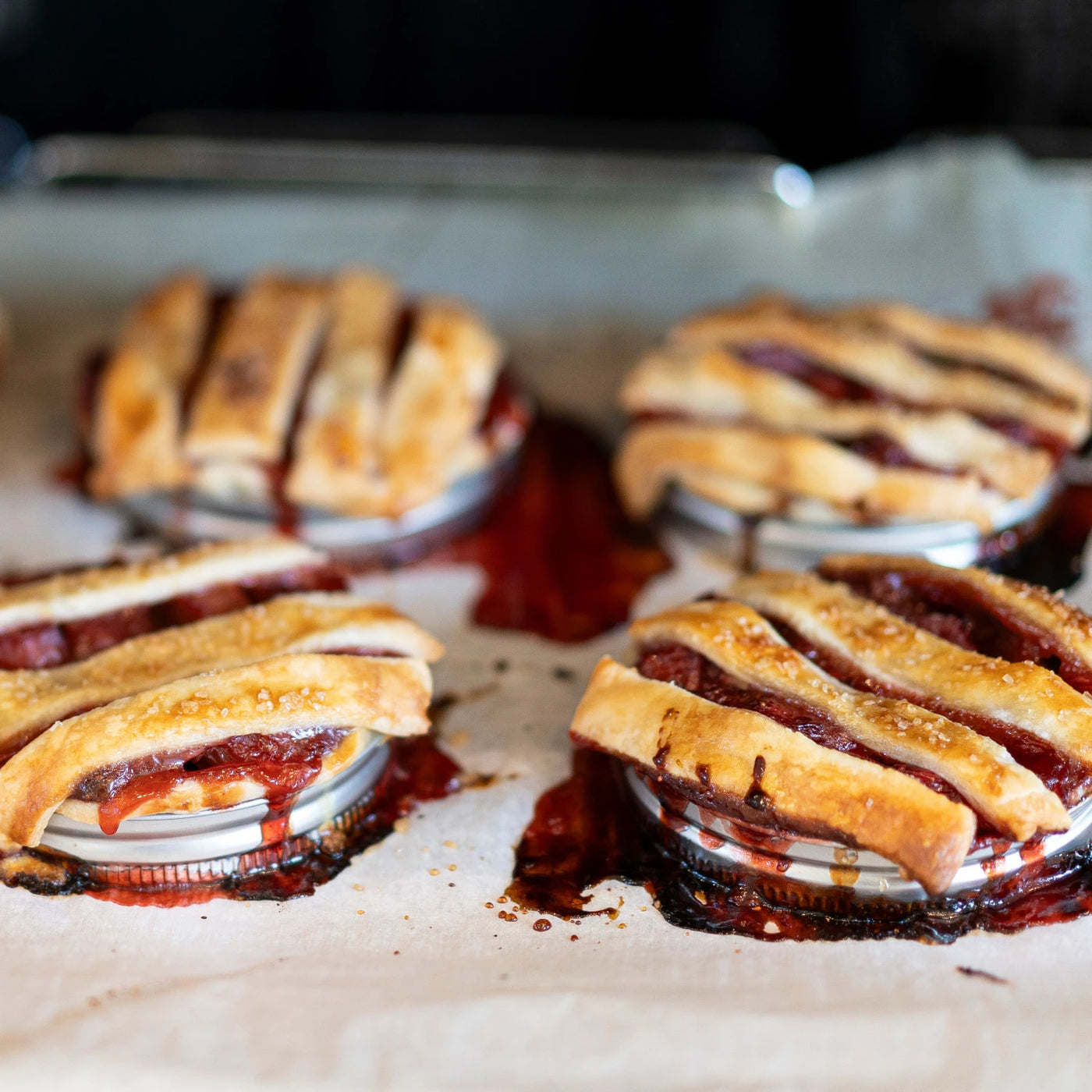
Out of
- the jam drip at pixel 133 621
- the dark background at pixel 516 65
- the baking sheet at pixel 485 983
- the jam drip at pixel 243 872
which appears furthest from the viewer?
the dark background at pixel 516 65

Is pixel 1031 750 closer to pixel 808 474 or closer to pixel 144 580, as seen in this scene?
pixel 808 474

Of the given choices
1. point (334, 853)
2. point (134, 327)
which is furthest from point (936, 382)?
point (134, 327)

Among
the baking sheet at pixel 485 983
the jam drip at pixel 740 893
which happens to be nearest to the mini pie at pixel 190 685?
the baking sheet at pixel 485 983

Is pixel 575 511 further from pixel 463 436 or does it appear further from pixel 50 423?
pixel 50 423

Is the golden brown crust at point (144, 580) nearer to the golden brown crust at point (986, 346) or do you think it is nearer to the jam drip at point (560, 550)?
the jam drip at point (560, 550)

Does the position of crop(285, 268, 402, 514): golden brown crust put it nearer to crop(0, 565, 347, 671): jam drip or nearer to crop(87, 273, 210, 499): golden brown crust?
crop(87, 273, 210, 499): golden brown crust

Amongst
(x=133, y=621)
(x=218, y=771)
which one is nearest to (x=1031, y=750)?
(x=218, y=771)
